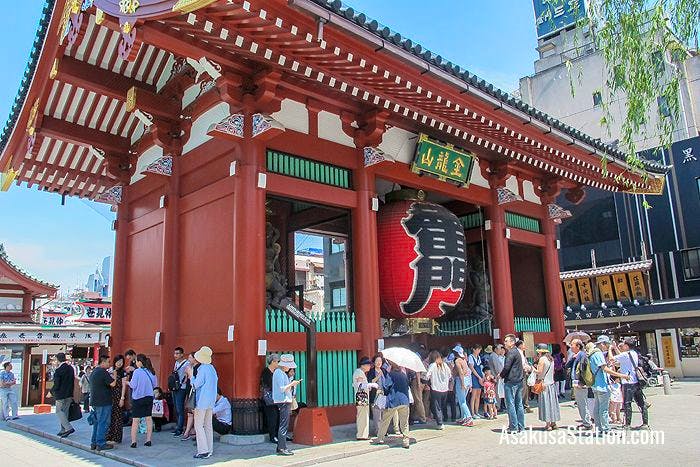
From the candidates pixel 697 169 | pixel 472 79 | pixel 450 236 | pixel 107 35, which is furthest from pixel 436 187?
pixel 697 169

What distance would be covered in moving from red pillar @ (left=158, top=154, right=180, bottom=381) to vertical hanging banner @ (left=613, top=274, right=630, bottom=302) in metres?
22.3

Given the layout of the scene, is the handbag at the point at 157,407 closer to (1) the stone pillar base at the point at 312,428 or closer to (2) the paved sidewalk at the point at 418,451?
(2) the paved sidewalk at the point at 418,451

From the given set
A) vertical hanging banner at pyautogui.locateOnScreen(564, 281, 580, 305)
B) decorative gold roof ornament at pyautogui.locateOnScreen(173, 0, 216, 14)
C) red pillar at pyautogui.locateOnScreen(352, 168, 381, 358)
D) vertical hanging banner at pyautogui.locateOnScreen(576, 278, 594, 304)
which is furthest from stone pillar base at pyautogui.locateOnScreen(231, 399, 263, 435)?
vertical hanging banner at pyautogui.locateOnScreen(564, 281, 580, 305)

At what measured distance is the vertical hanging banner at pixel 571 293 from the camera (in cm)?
2827

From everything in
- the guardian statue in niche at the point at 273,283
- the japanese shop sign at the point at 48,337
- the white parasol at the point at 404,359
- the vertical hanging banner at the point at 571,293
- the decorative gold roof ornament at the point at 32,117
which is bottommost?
the white parasol at the point at 404,359

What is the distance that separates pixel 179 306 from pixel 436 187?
6.34 meters

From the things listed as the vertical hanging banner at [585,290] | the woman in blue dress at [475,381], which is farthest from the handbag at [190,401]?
the vertical hanging banner at [585,290]

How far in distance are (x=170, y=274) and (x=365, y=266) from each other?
12.6ft

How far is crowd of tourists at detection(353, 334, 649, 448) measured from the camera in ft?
29.9

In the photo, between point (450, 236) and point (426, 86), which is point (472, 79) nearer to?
point (426, 86)

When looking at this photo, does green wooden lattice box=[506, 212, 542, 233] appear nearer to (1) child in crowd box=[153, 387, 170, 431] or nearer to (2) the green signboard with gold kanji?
(2) the green signboard with gold kanji

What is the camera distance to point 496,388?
11852 millimetres

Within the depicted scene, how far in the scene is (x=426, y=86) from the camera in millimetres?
10164

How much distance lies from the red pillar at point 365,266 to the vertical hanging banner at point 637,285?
19687 mm
